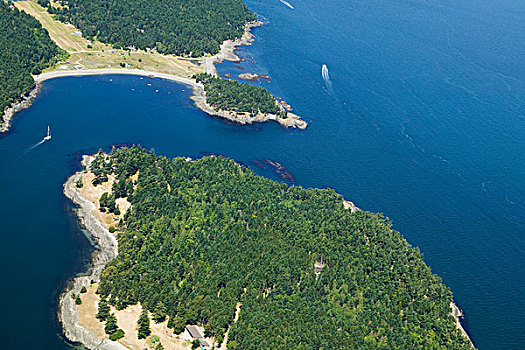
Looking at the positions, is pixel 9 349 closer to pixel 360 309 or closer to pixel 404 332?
pixel 360 309

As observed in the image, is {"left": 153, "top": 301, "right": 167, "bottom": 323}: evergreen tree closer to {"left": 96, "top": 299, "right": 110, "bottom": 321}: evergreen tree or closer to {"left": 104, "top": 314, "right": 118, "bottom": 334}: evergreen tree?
{"left": 104, "top": 314, "right": 118, "bottom": 334}: evergreen tree

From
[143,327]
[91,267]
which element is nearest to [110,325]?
[143,327]

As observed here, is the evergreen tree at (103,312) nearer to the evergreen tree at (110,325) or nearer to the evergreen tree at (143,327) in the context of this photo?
the evergreen tree at (110,325)

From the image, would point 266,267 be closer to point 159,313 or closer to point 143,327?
point 159,313

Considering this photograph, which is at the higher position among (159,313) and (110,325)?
(159,313)

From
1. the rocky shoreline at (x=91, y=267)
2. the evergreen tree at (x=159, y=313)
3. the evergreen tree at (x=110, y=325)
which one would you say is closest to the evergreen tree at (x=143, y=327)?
the evergreen tree at (x=159, y=313)

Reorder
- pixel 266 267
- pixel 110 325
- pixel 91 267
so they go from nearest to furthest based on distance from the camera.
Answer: pixel 110 325 < pixel 266 267 < pixel 91 267

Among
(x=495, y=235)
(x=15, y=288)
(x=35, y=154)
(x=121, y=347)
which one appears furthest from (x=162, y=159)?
(x=495, y=235)
